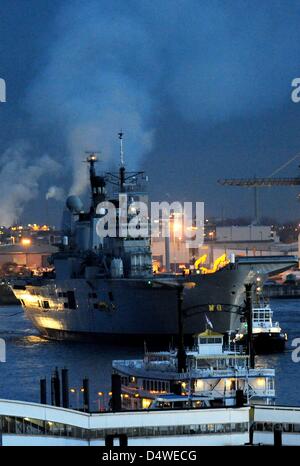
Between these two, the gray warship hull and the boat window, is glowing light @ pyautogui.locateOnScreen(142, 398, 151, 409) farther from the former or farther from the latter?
the boat window

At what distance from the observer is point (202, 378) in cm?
3111

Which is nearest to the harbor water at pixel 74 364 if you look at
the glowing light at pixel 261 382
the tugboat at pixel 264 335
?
the tugboat at pixel 264 335

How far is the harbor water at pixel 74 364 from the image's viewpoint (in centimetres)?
3681

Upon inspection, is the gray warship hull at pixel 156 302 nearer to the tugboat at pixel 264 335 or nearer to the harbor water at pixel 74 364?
the tugboat at pixel 264 335

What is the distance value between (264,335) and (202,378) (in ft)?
62.5

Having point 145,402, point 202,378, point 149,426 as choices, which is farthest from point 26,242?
point 149,426

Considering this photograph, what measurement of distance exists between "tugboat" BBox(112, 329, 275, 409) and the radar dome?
3121 centimetres

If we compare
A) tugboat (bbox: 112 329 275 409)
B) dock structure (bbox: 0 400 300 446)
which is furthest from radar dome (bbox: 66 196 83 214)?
dock structure (bbox: 0 400 300 446)

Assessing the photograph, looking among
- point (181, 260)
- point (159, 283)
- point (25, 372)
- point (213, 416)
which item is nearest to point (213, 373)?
point (213, 416)

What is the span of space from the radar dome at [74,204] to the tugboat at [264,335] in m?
14.6

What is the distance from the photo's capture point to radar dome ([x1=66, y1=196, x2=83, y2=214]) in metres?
65.1

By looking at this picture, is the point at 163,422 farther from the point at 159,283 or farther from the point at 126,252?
the point at 126,252

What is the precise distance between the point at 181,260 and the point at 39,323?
51.8 metres

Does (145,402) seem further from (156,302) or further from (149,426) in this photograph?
(156,302)
